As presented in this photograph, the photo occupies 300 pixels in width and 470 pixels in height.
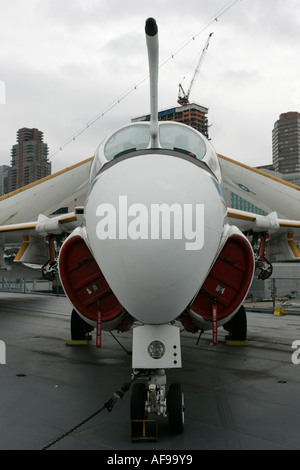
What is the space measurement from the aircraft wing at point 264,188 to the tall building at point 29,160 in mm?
57062

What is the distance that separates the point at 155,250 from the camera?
2.94 m

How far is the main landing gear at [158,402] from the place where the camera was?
3684 mm

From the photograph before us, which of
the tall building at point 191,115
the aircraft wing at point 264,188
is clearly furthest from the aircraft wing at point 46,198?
the tall building at point 191,115

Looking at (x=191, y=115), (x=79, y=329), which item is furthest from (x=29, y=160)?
(x=79, y=329)

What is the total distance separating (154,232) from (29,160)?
65169mm

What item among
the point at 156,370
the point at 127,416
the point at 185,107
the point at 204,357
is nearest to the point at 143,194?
the point at 156,370

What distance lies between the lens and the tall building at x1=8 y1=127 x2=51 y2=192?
209 feet

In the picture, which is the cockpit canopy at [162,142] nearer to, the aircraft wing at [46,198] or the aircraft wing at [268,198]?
the aircraft wing at [268,198]

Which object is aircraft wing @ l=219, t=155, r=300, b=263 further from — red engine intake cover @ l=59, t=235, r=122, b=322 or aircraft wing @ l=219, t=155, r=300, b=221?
red engine intake cover @ l=59, t=235, r=122, b=322

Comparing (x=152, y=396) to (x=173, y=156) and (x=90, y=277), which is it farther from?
(x=173, y=156)

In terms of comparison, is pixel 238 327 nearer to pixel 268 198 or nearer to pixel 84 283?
pixel 268 198

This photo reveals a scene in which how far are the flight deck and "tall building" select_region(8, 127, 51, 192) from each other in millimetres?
56963

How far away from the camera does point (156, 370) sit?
12.3ft
